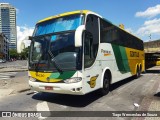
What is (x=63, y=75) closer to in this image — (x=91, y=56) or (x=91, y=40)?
(x=91, y=56)

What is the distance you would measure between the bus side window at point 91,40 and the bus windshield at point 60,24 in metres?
0.43

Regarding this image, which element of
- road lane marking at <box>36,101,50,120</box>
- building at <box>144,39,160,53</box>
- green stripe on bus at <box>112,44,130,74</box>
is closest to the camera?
road lane marking at <box>36,101,50,120</box>

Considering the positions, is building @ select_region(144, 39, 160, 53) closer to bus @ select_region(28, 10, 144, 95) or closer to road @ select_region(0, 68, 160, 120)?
road @ select_region(0, 68, 160, 120)

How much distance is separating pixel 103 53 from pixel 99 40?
705 mm

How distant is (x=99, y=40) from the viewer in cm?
955

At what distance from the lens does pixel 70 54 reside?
8.02 m

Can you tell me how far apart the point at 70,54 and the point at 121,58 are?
5.53 m

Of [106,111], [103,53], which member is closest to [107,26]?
[103,53]

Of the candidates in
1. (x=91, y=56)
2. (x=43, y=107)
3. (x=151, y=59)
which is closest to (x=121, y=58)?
(x=91, y=56)

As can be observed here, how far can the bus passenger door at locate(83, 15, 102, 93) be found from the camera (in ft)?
27.2

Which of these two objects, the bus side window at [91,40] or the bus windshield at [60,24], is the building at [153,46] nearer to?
the bus side window at [91,40]

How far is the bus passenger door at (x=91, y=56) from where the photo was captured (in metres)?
8.28

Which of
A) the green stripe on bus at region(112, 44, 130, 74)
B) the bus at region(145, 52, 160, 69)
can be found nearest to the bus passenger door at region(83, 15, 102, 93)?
the green stripe on bus at region(112, 44, 130, 74)

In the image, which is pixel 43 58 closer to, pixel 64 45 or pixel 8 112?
pixel 64 45
